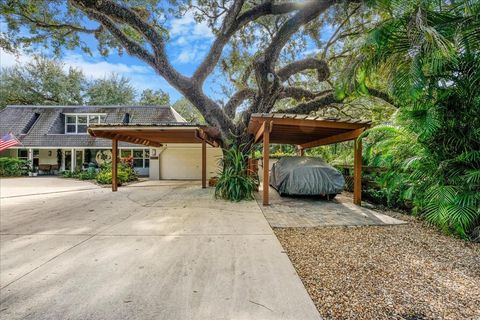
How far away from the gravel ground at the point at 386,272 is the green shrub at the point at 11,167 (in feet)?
62.8

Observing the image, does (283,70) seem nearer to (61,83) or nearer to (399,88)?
(399,88)

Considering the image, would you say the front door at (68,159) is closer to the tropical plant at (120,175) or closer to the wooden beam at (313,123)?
the tropical plant at (120,175)

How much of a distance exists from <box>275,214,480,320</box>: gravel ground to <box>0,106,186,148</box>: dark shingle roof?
14658 mm

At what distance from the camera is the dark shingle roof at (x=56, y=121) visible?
1605cm

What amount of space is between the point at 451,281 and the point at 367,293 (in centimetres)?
112

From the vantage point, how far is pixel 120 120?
16.4 metres

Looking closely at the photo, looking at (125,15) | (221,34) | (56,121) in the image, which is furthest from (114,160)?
(56,121)

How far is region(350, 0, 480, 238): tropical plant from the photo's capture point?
3.64m

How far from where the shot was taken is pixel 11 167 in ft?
49.8

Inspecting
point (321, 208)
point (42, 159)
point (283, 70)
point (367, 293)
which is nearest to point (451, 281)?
point (367, 293)

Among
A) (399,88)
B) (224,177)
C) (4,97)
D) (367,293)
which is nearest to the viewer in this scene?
(367,293)

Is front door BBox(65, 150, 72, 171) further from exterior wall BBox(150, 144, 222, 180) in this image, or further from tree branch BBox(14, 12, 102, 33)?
tree branch BBox(14, 12, 102, 33)

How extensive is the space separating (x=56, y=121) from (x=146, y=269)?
1897 cm

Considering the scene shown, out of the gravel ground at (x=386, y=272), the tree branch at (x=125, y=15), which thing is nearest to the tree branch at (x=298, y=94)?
the tree branch at (x=125, y=15)
